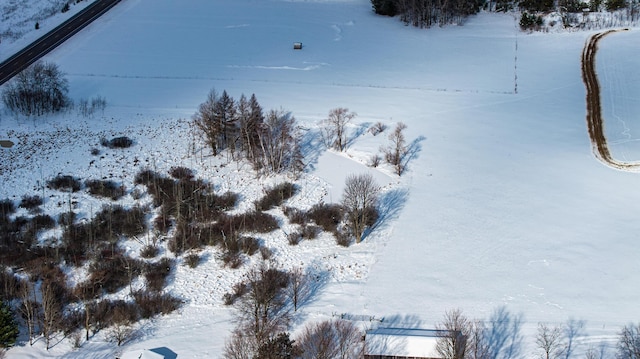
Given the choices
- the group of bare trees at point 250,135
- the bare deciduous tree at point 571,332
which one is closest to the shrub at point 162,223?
the group of bare trees at point 250,135

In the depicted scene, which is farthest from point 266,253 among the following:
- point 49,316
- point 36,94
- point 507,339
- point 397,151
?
point 36,94

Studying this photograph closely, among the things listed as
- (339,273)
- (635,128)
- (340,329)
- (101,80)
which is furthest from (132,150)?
(635,128)

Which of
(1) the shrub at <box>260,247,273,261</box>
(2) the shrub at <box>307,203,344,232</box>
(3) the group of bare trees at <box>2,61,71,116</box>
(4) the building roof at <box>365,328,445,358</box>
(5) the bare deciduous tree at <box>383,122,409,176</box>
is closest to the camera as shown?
(4) the building roof at <box>365,328,445,358</box>

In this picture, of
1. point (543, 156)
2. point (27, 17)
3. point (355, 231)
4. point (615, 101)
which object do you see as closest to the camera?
point (355, 231)

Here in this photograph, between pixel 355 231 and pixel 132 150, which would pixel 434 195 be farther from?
pixel 132 150

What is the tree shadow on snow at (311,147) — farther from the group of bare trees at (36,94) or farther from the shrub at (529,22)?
the shrub at (529,22)

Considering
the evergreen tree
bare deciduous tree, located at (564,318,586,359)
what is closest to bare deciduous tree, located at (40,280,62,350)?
the evergreen tree

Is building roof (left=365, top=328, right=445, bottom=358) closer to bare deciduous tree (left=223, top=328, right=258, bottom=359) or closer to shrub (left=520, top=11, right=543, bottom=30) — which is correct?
bare deciduous tree (left=223, top=328, right=258, bottom=359)
